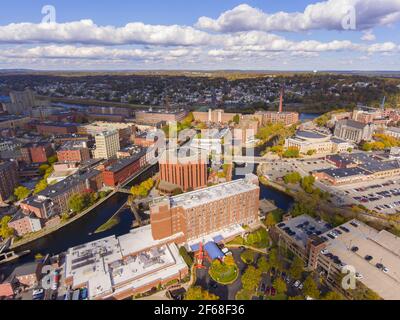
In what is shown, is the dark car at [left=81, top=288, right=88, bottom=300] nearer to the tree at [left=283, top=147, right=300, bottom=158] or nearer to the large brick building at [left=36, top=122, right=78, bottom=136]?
the tree at [left=283, top=147, right=300, bottom=158]

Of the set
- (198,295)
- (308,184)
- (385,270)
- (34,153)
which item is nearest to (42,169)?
(34,153)

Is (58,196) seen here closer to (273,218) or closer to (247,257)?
(247,257)

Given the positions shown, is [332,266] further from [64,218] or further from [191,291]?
[64,218]

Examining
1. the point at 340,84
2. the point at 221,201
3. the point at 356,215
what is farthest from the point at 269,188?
the point at 340,84

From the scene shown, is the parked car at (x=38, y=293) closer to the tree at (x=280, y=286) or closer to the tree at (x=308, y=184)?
the tree at (x=280, y=286)

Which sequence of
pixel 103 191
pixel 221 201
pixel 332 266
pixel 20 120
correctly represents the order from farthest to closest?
pixel 20 120
pixel 103 191
pixel 221 201
pixel 332 266
